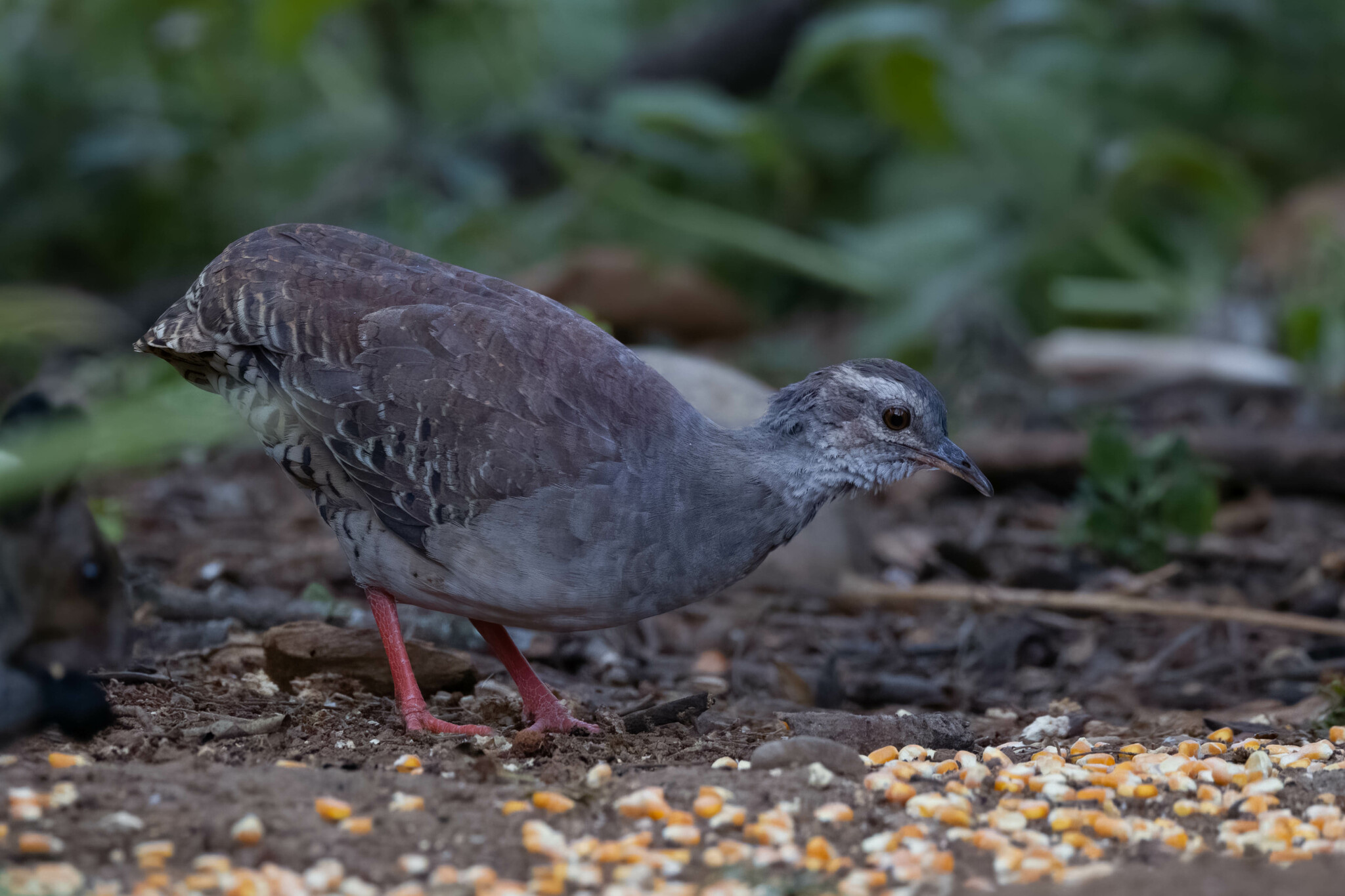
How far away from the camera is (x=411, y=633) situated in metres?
5.23

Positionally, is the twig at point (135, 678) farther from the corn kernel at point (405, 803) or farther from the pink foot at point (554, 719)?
the corn kernel at point (405, 803)

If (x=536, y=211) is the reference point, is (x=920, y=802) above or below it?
below

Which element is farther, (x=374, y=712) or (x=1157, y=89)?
(x=1157, y=89)

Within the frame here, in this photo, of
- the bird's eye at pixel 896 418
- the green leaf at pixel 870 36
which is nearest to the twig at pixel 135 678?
the bird's eye at pixel 896 418

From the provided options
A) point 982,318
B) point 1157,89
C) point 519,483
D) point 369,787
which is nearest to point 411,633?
point 519,483

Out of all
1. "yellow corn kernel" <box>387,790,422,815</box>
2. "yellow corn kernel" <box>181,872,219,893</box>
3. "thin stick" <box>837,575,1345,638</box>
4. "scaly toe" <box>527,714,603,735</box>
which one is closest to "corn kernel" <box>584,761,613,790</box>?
"yellow corn kernel" <box>387,790,422,815</box>

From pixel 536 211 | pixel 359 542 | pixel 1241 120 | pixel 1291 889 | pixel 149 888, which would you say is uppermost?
pixel 1241 120

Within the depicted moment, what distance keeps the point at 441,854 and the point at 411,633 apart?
7.71ft

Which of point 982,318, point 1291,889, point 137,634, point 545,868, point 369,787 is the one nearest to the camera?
point 1291,889

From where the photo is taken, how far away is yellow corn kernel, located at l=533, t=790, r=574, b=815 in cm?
319

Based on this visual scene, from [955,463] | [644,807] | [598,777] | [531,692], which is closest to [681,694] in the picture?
[531,692]

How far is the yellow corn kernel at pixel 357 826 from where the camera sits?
2.96m

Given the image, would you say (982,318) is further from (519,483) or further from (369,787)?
(369,787)

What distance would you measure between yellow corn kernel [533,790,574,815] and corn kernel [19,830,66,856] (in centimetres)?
100
